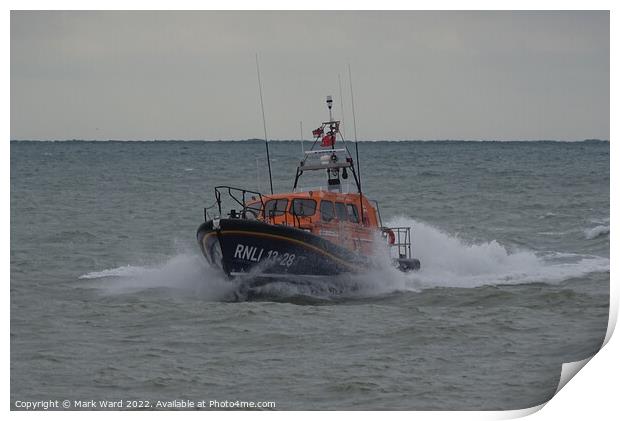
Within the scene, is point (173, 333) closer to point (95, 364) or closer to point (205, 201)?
point (95, 364)

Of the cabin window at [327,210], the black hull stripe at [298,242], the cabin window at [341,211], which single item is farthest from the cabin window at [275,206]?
the black hull stripe at [298,242]

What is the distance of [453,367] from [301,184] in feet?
104

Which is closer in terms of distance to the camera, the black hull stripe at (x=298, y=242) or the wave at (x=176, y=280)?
the black hull stripe at (x=298, y=242)

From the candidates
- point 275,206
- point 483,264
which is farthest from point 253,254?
point 483,264

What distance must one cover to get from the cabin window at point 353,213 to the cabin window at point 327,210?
37 centimetres

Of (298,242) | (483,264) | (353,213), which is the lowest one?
(483,264)

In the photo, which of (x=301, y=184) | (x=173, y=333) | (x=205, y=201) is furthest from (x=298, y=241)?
(x=301, y=184)

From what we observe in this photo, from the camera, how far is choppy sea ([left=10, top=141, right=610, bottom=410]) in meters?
10.5

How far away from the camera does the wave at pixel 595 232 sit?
76.9 feet

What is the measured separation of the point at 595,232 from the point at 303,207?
9.77m

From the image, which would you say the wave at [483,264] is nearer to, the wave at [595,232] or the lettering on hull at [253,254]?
the wave at [595,232]

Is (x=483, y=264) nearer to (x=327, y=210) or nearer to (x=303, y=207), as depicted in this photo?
(x=327, y=210)

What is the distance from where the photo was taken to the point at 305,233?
15742mm

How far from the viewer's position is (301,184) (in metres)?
42.9
